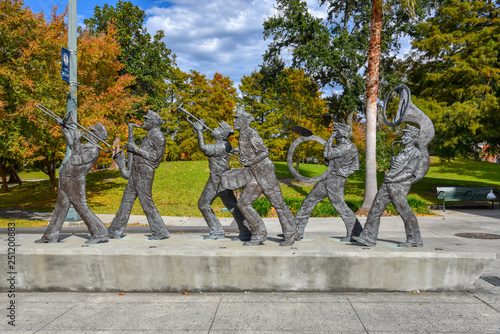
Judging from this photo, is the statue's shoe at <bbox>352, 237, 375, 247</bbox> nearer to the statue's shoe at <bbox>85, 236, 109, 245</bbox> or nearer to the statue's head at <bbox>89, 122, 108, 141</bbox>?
the statue's shoe at <bbox>85, 236, 109, 245</bbox>

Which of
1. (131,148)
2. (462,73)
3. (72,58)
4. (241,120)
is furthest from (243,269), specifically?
(462,73)

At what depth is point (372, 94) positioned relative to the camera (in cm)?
1321

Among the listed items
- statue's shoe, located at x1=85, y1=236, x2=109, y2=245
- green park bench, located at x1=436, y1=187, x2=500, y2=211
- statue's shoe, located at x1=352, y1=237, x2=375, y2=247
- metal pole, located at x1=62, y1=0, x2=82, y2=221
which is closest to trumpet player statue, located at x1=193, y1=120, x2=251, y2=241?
statue's shoe, located at x1=85, y1=236, x2=109, y2=245

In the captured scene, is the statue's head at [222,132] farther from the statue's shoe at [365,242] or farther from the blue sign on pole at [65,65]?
the blue sign on pole at [65,65]

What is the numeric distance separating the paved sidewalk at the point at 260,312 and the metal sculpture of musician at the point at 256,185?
1056 mm

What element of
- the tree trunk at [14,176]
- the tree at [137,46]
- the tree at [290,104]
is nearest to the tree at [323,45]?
the tree at [290,104]

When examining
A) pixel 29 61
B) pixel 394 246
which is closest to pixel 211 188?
pixel 394 246

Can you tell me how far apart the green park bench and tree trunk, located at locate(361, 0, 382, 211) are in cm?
354

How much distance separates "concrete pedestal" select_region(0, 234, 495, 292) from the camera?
17.6 ft

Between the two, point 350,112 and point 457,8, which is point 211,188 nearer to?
point 350,112

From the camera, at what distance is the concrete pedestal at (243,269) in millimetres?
5371

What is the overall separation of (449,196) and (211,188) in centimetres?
1224

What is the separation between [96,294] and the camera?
5469 millimetres

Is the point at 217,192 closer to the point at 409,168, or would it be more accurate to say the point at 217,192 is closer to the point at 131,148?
the point at 131,148
